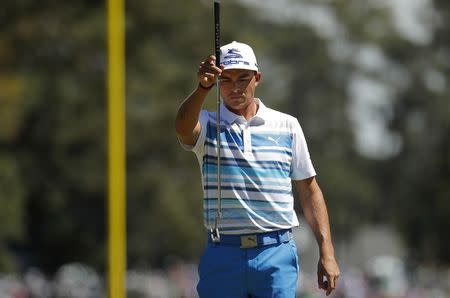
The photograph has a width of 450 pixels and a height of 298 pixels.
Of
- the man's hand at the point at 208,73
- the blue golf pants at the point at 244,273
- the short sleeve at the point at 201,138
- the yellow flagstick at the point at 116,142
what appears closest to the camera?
the man's hand at the point at 208,73

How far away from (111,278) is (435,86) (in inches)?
1618

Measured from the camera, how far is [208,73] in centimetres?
675

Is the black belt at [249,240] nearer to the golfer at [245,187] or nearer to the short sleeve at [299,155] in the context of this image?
the golfer at [245,187]

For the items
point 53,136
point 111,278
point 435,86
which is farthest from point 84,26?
point 111,278

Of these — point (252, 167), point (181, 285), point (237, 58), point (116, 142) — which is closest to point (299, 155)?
point (252, 167)

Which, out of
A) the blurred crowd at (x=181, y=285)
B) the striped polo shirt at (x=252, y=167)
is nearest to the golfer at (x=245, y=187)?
the striped polo shirt at (x=252, y=167)

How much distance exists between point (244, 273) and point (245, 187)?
1.37 feet

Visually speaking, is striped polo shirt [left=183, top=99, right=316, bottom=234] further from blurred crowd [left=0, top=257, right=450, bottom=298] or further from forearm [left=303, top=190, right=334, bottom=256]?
blurred crowd [left=0, top=257, right=450, bottom=298]

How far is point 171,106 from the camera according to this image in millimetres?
41062

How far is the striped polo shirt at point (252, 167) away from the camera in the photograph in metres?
6.98

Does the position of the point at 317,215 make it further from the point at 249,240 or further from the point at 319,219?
the point at 249,240

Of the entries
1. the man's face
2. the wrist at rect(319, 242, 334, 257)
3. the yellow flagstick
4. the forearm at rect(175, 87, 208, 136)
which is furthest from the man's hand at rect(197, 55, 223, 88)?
the yellow flagstick

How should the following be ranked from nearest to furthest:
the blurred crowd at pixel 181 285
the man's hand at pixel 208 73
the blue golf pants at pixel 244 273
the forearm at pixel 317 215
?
the man's hand at pixel 208 73 < the blue golf pants at pixel 244 273 < the forearm at pixel 317 215 < the blurred crowd at pixel 181 285

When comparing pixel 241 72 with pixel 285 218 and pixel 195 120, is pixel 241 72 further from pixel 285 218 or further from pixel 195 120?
pixel 285 218
